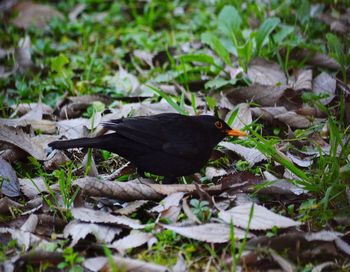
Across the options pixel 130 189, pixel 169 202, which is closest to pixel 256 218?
pixel 169 202

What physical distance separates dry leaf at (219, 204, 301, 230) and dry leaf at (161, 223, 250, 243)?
6 cm

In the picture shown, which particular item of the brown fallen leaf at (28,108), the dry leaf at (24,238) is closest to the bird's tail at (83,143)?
the dry leaf at (24,238)

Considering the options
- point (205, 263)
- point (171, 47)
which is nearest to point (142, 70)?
point (171, 47)

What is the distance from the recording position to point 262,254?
3.49 m

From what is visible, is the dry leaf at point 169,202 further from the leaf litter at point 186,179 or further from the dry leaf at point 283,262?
the dry leaf at point 283,262

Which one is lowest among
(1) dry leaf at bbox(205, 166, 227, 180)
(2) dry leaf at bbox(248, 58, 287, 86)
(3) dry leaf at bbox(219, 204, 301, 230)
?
Result: (1) dry leaf at bbox(205, 166, 227, 180)

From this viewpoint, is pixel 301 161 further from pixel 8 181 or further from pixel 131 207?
pixel 8 181

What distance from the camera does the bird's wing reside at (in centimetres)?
444

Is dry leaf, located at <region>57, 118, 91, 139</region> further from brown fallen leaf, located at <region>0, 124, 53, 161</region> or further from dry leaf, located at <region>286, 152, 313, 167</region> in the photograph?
dry leaf, located at <region>286, 152, 313, 167</region>

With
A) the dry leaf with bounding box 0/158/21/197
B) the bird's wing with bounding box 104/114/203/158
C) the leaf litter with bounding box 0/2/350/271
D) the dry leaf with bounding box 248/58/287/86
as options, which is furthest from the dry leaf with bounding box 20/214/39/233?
the dry leaf with bounding box 248/58/287/86

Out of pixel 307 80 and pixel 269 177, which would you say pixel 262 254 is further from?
pixel 307 80

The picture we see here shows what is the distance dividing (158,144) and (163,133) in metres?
0.10

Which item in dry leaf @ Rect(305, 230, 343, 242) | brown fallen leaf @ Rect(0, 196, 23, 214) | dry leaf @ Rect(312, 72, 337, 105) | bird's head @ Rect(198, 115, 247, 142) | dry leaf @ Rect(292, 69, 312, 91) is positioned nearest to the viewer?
dry leaf @ Rect(305, 230, 343, 242)

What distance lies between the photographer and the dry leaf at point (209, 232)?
3.57 meters
